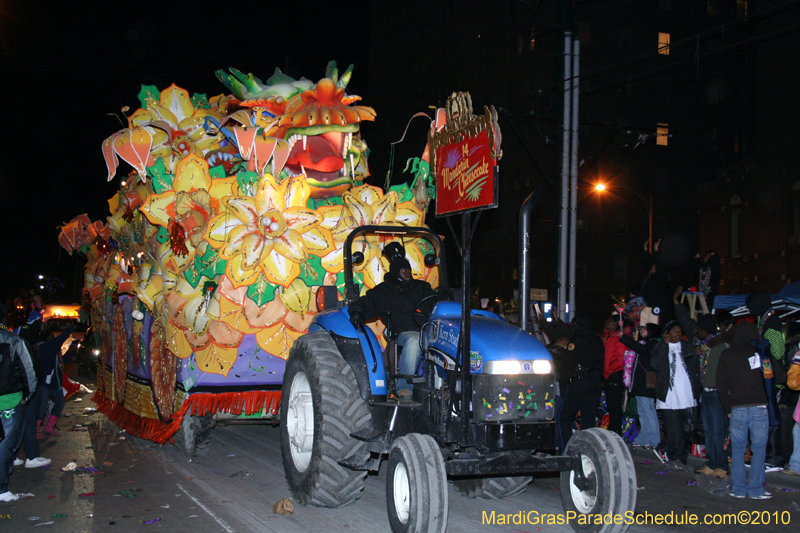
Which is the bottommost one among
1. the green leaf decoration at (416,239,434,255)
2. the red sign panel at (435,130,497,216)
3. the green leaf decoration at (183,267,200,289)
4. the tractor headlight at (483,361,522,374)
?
the tractor headlight at (483,361,522,374)

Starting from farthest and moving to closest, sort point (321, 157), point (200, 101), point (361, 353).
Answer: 1. point (200, 101)
2. point (321, 157)
3. point (361, 353)

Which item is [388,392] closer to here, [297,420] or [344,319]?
[344,319]

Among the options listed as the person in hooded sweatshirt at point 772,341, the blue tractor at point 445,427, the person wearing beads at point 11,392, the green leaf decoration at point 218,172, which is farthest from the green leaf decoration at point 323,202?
the person in hooded sweatshirt at point 772,341

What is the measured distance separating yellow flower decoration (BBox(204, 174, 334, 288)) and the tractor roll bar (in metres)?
1.01

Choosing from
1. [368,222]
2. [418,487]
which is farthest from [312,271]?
[418,487]

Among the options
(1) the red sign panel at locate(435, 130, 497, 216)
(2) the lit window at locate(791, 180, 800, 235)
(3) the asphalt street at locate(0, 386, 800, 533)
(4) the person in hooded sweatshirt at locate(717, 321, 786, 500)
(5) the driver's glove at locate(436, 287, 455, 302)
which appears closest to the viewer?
(1) the red sign panel at locate(435, 130, 497, 216)

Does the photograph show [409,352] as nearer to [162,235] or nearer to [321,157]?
[321,157]

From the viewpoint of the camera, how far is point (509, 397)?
5055mm

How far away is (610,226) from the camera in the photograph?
38.1 meters

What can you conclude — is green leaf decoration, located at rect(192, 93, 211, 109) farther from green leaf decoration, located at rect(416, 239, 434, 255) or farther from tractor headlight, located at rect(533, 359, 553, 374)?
tractor headlight, located at rect(533, 359, 553, 374)

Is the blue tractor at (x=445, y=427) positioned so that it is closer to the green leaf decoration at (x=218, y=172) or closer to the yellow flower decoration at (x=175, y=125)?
the green leaf decoration at (x=218, y=172)

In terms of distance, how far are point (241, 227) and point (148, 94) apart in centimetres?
291

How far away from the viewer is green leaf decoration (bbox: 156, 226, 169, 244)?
8516mm

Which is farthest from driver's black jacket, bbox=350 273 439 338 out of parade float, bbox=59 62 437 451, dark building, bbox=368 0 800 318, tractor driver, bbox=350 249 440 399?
dark building, bbox=368 0 800 318
